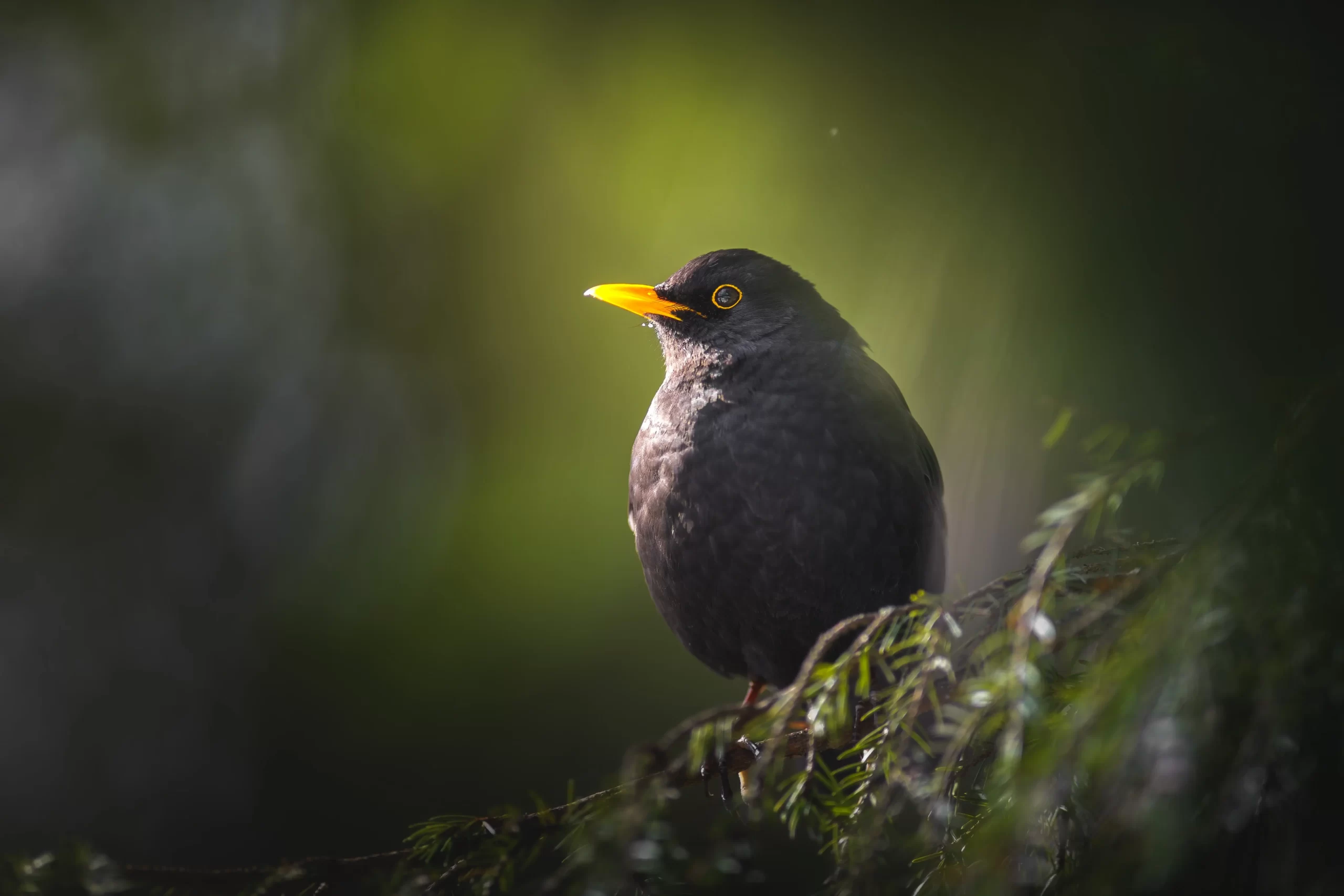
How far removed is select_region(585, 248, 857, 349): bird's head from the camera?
2.57m

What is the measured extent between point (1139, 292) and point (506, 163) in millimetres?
4054

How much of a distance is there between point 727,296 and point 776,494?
801 millimetres

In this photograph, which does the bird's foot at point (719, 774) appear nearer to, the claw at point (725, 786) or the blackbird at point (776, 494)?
the claw at point (725, 786)

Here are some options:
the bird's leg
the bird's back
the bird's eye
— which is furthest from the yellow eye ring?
the bird's leg

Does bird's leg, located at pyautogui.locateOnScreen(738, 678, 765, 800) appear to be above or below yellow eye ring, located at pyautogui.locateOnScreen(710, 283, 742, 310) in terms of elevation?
below

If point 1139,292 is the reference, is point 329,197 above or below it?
above

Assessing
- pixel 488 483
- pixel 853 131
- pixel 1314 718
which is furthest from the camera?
pixel 488 483

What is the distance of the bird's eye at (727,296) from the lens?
261cm

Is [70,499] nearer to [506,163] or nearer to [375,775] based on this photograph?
[375,775]

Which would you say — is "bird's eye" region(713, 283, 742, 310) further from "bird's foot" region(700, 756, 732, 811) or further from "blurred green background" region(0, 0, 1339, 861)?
"bird's foot" region(700, 756, 732, 811)

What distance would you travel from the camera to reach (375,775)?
449 cm

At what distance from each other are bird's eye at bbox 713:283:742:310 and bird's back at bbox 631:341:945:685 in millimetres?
259

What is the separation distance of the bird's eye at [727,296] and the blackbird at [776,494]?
0.11 ft

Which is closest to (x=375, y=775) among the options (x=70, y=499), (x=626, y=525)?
(x=626, y=525)
